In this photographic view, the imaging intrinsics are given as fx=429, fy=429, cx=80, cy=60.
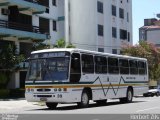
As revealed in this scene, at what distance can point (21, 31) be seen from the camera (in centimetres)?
4134

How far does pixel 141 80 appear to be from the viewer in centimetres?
3183

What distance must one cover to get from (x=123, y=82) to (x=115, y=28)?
31636 mm

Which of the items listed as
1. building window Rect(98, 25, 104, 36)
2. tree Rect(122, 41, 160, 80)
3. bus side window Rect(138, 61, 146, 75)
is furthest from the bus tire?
tree Rect(122, 41, 160, 80)

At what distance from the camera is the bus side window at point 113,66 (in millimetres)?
26750

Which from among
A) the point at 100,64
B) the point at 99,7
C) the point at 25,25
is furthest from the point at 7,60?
the point at 99,7

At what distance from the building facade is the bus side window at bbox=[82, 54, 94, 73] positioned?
16.2 meters

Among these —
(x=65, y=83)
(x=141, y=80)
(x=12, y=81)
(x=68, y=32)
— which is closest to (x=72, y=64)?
(x=65, y=83)

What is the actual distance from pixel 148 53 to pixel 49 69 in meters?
35.6

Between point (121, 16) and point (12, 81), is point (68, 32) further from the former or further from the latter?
point (12, 81)

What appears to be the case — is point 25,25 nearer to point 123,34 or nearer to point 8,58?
point 8,58

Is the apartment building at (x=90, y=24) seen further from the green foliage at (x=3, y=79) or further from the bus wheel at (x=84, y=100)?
the bus wheel at (x=84, y=100)

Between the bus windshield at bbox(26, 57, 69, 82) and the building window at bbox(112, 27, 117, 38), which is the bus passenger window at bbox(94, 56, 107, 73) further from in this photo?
the building window at bbox(112, 27, 117, 38)

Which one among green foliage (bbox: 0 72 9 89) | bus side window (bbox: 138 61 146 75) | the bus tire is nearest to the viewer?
the bus tire

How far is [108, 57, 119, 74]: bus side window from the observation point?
26750 millimetres
